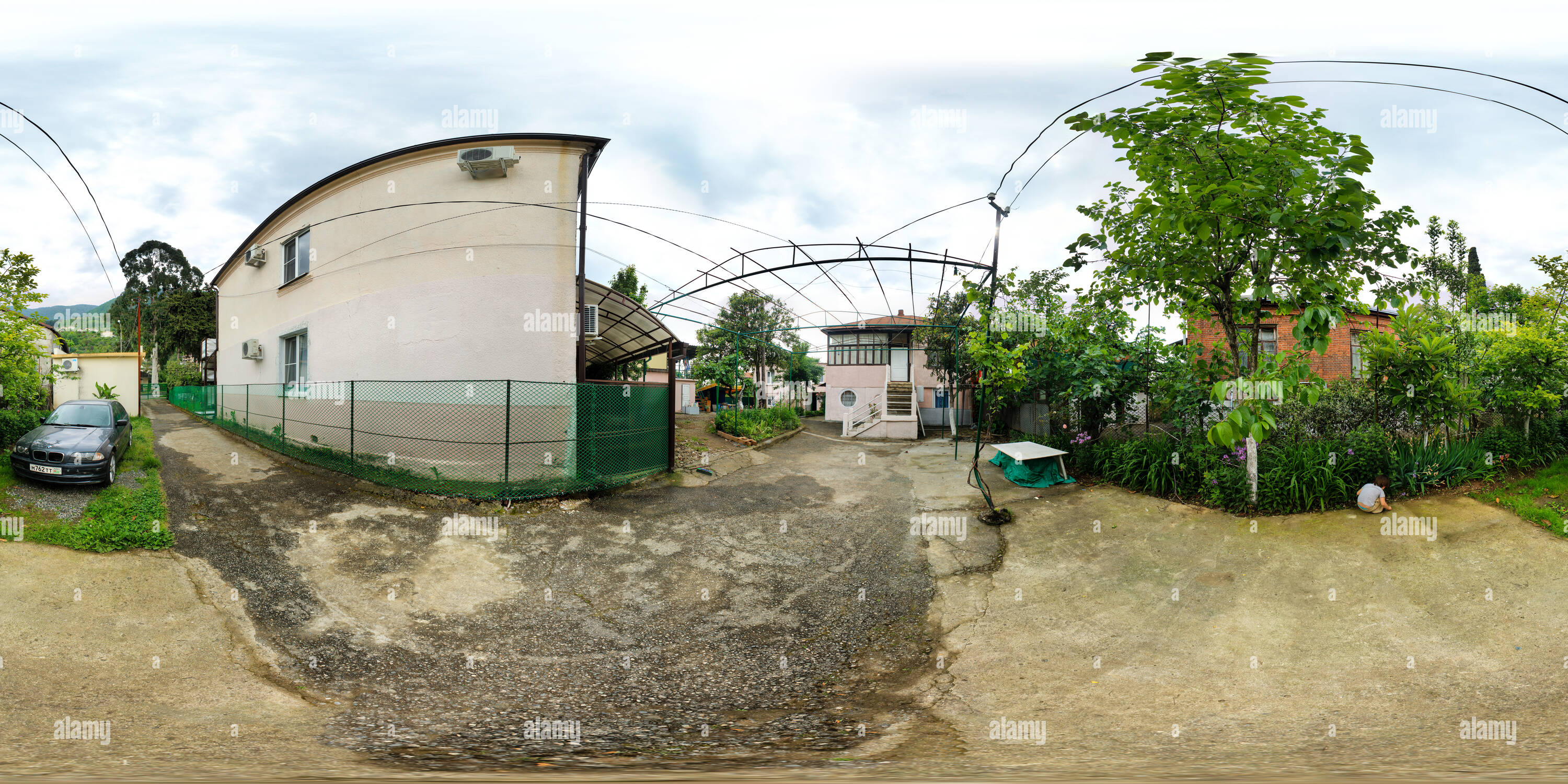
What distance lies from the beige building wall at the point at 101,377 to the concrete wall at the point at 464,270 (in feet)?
55.1

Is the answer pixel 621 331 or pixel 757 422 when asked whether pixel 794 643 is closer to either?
pixel 621 331

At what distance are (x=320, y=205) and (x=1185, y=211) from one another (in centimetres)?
1351

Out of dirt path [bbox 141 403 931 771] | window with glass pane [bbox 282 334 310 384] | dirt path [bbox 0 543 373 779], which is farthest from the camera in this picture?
window with glass pane [bbox 282 334 310 384]

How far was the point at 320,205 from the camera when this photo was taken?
1138cm

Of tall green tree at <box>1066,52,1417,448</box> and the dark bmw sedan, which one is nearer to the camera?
tall green tree at <box>1066,52,1417,448</box>

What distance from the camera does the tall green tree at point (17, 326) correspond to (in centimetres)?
860

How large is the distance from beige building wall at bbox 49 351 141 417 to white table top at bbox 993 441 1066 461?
2564 cm

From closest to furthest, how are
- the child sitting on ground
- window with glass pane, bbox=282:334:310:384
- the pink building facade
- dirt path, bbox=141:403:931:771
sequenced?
dirt path, bbox=141:403:931:771, the child sitting on ground, window with glass pane, bbox=282:334:310:384, the pink building facade

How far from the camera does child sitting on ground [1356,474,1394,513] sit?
6.80m

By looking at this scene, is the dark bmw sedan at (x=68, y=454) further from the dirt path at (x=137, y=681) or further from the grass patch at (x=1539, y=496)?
the grass patch at (x=1539, y=496)

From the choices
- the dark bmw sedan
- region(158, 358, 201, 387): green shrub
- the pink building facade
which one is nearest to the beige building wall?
region(158, 358, 201, 387): green shrub

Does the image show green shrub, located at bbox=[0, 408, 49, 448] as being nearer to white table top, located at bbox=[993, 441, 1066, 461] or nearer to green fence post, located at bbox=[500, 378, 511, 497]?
green fence post, located at bbox=[500, 378, 511, 497]

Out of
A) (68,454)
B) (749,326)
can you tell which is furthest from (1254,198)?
(749,326)

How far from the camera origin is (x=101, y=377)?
68.8ft
